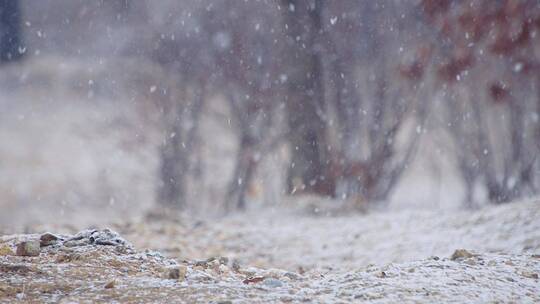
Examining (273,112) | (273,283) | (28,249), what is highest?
(273,112)

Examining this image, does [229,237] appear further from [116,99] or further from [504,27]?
[504,27]

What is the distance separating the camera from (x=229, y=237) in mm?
4938

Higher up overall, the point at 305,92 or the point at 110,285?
the point at 305,92

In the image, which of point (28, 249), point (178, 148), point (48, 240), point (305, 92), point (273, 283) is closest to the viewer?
point (273, 283)

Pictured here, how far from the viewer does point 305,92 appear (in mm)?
6422

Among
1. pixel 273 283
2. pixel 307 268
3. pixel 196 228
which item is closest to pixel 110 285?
pixel 273 283

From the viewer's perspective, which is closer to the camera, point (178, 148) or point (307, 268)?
point (307, 268)

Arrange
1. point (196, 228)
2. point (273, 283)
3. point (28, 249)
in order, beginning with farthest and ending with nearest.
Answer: point (196, 228), point (28, 249), point (273, 283)

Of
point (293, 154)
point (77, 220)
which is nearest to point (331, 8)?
point (293, 154)

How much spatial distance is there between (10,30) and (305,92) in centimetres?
312

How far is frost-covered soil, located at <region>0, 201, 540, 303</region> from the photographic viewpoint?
2148mm

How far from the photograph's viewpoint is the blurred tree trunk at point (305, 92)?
251 inches

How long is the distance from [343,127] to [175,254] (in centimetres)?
266

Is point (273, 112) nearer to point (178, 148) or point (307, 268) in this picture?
point (178, 148)
